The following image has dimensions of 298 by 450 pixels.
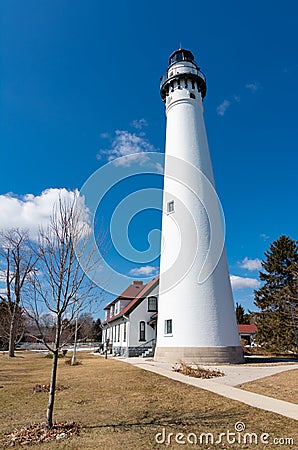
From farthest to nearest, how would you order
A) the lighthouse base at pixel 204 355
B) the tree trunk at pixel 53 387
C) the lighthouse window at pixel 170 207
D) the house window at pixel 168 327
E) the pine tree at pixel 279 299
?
the pine tree at pixel 279 299 < the lighthouse window at pixel 170 207 < the house window at pixel 168 327 < the lighthouse base at pixel 204 355 < the tree trunk at pixel 53 387

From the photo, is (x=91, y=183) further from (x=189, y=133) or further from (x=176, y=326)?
(x=189, y=133)

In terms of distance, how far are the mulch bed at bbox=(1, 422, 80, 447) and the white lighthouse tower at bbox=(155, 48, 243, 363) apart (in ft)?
39.5

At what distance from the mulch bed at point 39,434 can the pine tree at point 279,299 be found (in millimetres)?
26382

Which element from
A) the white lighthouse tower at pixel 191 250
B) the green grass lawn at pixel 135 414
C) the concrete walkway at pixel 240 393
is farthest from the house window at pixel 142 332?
the green grass lawn at pixel 135 414

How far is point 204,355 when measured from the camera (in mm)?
17016

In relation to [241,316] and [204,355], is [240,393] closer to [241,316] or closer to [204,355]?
[204,355]

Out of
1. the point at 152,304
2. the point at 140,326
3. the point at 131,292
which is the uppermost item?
the point at 131,292

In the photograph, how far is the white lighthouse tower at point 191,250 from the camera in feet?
57.5

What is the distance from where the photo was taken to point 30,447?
5.11m

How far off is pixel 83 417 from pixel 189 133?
1759 centimetres

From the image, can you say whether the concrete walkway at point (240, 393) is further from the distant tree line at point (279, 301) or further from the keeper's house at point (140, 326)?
the distant tree line at point (279, 301)

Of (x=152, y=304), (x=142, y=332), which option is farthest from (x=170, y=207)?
(x=142, y=332)

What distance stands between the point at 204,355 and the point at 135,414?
10734 millimetres

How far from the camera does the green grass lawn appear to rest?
5.44 metres
